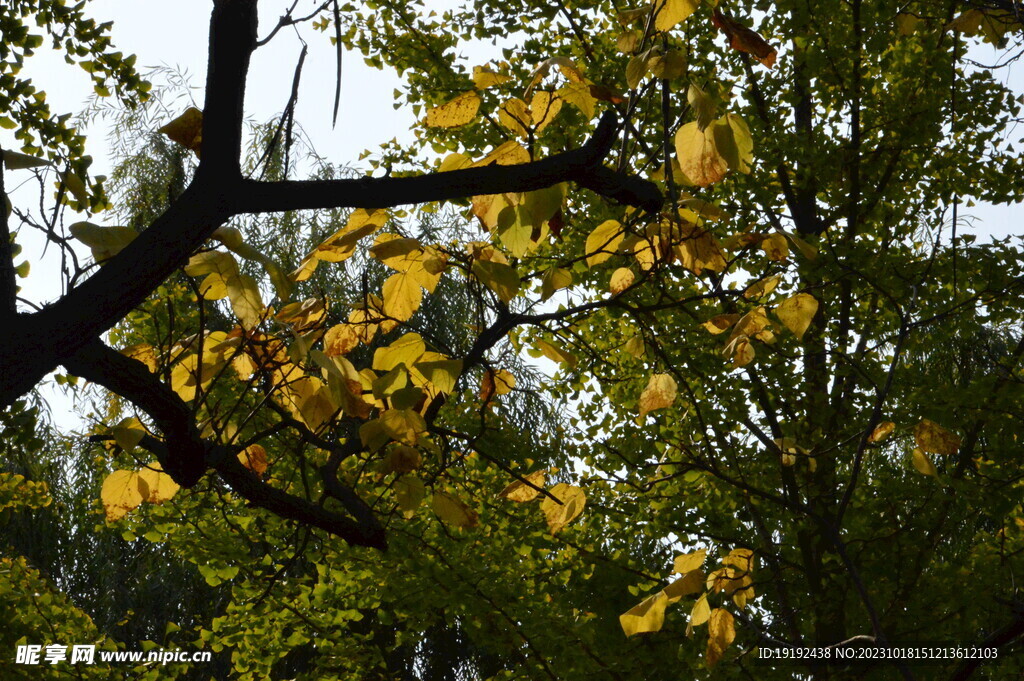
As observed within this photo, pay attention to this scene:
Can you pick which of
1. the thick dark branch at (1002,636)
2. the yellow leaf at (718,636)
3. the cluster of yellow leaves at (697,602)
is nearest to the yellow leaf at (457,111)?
the cluster of yellow leaves at (697,602)

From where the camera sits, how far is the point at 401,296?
174cm

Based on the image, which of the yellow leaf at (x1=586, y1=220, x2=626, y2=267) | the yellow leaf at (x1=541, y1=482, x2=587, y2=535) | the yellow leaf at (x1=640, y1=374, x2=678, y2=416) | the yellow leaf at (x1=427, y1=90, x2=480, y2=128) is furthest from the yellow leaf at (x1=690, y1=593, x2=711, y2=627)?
the yellow leaf at (x1=427, y1=90, x2=480, y2=128)

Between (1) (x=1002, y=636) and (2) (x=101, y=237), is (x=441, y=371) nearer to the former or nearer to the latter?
(2) (x=101, y=237)

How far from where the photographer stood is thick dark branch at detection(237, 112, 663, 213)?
1.45m

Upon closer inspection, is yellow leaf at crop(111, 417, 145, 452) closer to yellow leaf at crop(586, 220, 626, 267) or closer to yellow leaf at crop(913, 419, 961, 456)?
yellow leaf at crop(586, 220, 626, 267)

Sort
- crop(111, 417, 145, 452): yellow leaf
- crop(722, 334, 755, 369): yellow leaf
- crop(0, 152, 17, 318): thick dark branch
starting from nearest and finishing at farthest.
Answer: crop(0, 152, 17, 318): thick dark branch
crop(111, 417, 145, 452): yellow leaf
crop(722, 334, 755, 369): yellow leaf

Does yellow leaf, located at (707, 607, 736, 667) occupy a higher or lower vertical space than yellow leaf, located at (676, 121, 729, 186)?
lower

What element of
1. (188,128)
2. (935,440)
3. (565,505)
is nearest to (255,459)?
(565,505)

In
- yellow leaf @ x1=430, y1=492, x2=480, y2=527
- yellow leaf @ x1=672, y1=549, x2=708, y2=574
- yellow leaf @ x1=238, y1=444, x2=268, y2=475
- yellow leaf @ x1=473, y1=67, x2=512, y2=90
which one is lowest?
yellow leaf @ x1=672, y1=549, x2=708, y2=574

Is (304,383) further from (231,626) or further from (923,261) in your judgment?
(923,261)

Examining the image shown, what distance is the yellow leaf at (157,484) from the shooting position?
1840 millimetres

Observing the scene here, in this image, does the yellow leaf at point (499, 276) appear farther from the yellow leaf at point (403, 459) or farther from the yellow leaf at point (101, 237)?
the yellow leaf at point (101, 237)

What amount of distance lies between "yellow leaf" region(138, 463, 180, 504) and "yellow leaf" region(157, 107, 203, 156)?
0.72 m

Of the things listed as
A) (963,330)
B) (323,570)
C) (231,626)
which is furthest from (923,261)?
(231,626)
